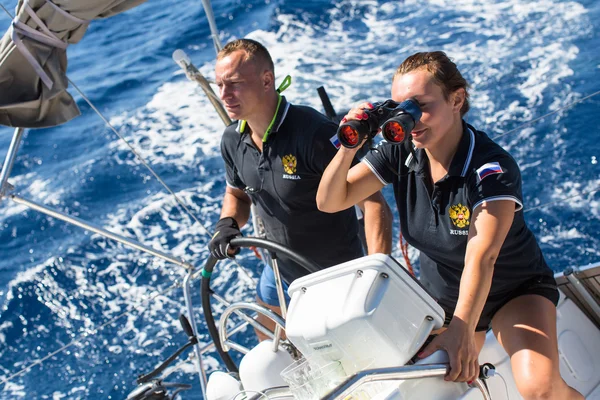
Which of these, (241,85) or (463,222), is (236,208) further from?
(463,222)

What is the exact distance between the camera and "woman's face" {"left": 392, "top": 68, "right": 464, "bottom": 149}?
1.67 meters

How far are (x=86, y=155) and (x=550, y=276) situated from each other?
5.49 meters

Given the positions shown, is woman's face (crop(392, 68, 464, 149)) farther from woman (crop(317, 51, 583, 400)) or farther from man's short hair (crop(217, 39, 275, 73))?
man's short hair (crop(217, 39, 275, 73))

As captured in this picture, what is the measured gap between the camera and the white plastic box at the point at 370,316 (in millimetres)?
1466

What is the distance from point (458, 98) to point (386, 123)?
31 cm

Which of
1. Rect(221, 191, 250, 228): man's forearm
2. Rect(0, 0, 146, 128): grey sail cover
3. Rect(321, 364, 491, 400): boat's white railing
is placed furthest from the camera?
Rect(221, 191, 250, 228): man's forearm

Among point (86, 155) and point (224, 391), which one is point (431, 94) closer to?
point (224, 391)

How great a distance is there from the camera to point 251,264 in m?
4.80

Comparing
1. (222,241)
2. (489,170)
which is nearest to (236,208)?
(222,241)

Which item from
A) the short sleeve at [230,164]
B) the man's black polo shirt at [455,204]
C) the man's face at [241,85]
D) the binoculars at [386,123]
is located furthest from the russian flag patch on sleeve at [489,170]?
the short sleeve at [230,164]

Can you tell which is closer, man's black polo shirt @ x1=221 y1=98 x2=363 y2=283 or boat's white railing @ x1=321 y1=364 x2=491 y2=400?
boat's white railing @ x1=321 y1=364 x2=491 y2=400

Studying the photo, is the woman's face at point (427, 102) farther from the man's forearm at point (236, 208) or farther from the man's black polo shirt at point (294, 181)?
the man's forearm at point (236, 208)

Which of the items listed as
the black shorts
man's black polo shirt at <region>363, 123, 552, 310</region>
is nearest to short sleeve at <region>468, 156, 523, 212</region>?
man's black polo shirt at <region>363, 123, 552, 310</region>

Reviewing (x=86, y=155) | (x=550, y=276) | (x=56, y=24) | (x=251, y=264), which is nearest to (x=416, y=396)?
(x=550, y=276)
